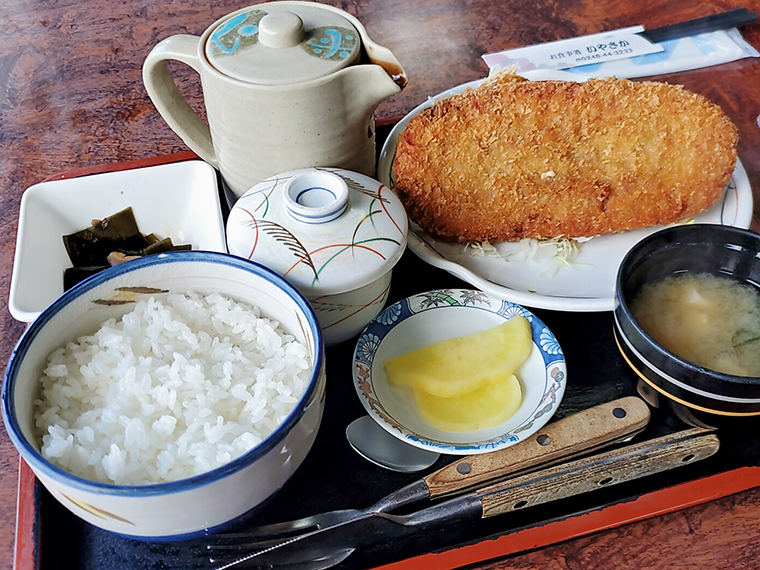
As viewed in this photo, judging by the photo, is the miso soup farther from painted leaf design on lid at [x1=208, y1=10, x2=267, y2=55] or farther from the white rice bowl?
painted leaf design on lid at [x1=208, y1=10, x2=267, y2=55]

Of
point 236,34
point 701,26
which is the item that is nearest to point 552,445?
point 236,34

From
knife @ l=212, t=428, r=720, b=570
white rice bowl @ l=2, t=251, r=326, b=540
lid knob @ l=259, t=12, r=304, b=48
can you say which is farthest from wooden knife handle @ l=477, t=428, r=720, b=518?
lid knob @ l=259, t=12, r=304, b=48

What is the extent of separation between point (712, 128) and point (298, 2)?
79cm

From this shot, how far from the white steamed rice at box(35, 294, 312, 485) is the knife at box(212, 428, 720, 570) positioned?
0.47 feet

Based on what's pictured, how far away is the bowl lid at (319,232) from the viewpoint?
0.94 m

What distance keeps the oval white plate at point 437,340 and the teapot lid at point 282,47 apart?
0.41 meters

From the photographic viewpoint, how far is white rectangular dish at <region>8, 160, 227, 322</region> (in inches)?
44.0

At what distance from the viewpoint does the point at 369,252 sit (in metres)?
0.96

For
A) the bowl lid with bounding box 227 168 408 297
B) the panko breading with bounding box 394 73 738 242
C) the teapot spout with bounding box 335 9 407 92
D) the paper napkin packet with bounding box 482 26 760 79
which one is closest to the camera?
the bowl lid with bounding box 227 168 408 297

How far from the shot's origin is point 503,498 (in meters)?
0.83

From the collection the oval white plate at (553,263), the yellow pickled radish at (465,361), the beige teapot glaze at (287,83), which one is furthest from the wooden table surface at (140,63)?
the yellow pickled radish at (465,361)

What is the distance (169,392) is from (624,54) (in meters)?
1.46

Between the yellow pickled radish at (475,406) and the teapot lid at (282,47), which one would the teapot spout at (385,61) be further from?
the yellow pickled radish at (475,406)

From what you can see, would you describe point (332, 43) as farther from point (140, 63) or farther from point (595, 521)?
point (140, 63)
